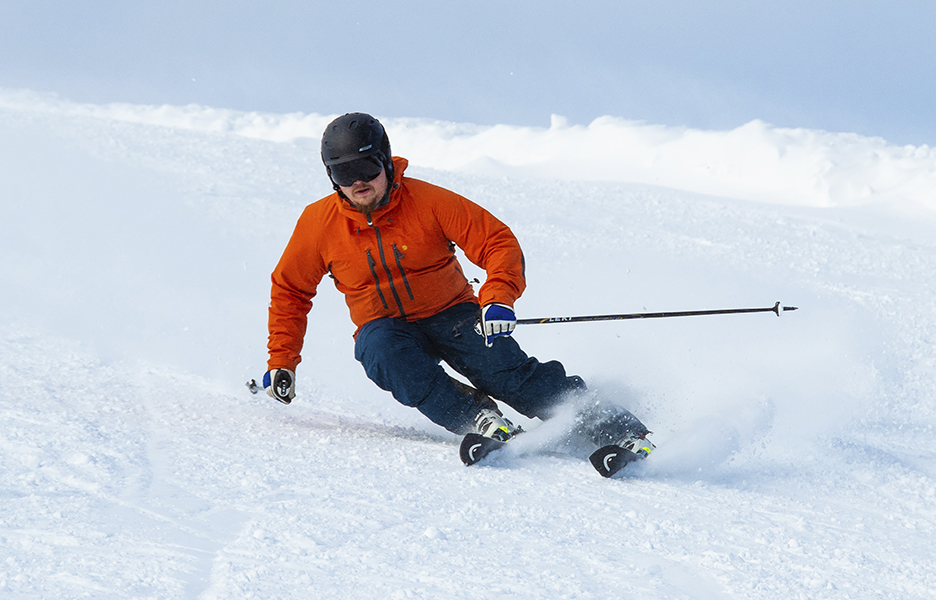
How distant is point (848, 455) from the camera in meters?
3.64

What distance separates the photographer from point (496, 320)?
321 cm

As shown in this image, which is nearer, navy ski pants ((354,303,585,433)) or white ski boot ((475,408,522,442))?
white ski boot ((475,408,522,442))

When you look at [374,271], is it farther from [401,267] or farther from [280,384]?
[280,384]

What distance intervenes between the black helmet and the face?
0.07 meters

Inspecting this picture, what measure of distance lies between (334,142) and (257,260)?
5.62 m

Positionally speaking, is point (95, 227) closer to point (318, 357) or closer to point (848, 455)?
point (318, 357)

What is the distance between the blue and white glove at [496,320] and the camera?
321 centimetres

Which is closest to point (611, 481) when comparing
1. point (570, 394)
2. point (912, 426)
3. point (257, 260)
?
point (570, 394)

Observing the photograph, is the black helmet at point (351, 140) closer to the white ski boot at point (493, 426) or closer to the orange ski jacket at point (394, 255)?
the orange ski jacket at point (394, 255)

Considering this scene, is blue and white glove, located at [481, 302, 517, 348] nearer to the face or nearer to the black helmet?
the face

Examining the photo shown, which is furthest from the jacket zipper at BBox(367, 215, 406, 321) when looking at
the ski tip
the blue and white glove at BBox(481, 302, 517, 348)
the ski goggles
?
the ski tip

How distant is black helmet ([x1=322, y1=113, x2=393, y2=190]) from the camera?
127 inches

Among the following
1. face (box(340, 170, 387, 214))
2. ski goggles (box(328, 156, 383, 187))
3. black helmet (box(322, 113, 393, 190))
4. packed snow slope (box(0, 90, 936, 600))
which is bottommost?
packed snow slope (box(0, 90, 936, 600))

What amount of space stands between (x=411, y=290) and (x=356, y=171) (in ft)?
2.04
